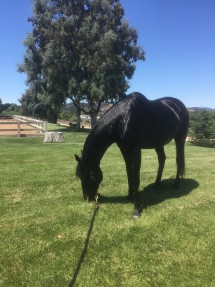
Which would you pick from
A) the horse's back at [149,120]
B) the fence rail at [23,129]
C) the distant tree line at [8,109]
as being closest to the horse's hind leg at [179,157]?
the horse's back at [149,120]

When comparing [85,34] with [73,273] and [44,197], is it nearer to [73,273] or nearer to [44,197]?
[44,197]

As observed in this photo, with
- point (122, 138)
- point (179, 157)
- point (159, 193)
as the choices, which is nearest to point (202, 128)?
point (179, 157)

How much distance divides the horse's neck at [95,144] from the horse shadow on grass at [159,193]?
1.11 m

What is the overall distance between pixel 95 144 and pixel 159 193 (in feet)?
7.83

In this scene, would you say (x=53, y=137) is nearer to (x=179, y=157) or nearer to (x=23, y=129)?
(x=23, y=129)

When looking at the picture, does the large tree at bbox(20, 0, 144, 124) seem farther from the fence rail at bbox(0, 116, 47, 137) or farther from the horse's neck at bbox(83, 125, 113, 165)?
the horse's neck at bbox(83, 125, 113, 165)

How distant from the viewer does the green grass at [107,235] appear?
3639 millimetres

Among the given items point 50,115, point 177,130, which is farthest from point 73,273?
point 50,115

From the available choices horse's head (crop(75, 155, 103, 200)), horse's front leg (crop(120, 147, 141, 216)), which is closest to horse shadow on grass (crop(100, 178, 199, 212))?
horse's front leg (crop(120, 147, 141, 216))

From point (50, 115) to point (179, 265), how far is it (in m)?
55.4

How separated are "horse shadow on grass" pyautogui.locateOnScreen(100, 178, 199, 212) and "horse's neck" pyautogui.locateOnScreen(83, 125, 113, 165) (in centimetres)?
111

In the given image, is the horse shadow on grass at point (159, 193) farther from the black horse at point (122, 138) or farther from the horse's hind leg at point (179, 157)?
the black horse at point (122, 138)

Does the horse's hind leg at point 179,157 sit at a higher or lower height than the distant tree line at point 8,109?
lower

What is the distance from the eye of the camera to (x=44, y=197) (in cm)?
646
